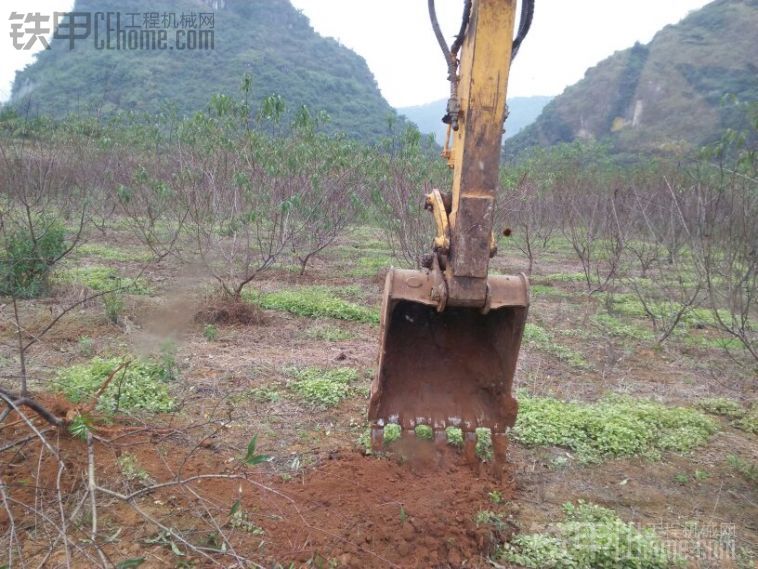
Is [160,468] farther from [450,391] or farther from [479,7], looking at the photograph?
[479,7]

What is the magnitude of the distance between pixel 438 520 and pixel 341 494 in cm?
59

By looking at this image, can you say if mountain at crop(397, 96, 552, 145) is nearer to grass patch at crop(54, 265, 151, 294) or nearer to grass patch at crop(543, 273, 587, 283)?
grass patch at crop(543, 273, 587, 283)

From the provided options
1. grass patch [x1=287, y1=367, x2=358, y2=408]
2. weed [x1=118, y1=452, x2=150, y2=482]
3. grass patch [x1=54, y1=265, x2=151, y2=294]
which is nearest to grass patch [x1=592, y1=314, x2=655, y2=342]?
grass patch [x1=287, y1=367, x2=358, y2=408]

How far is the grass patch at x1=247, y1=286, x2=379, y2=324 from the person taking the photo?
7781 millimetres

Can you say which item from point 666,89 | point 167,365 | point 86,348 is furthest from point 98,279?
point 666,89

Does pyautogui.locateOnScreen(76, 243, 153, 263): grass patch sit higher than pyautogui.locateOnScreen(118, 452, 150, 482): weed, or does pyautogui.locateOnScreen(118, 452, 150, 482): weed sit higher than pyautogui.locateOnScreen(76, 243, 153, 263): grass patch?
pyautogui.locateOnScreen(76, 243, 153, 263): grass patch

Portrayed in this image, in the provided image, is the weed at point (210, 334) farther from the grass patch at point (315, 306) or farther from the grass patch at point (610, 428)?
the grass patch at point (610, 428)

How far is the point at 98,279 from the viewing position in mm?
8773

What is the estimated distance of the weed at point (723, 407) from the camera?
5145 millimetres

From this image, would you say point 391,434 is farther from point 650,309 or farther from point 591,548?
point 650,309

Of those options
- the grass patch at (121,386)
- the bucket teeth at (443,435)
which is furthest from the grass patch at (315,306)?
the bucket teeth at (443,435)

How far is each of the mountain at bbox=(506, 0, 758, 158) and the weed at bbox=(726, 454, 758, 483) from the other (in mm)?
35569

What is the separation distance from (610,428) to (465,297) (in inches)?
86.8

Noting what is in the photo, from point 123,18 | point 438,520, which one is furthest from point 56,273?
point 123,18
